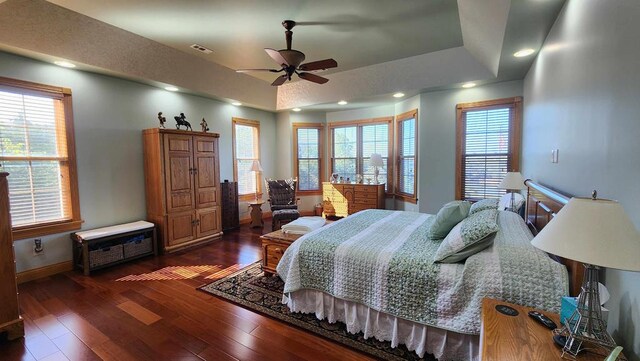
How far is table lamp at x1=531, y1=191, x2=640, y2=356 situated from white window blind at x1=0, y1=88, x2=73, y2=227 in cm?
481

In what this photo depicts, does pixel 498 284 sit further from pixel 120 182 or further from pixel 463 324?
pixel 120 182

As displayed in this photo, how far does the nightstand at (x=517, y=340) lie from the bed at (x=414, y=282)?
33 centimetres

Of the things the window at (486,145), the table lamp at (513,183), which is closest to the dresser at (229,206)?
the window at (486,145)

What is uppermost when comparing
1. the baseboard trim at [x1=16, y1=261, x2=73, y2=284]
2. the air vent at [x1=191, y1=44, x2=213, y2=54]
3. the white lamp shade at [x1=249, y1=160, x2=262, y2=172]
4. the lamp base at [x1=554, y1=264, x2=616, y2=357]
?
the air vent at [x1=191, y1=44, x2=213, y2=54]

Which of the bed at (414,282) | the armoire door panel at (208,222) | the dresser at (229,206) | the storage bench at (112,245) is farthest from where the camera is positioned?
the dresser at (229,206)

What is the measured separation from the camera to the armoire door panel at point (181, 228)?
4359mm

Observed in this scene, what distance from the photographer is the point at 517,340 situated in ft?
4.00

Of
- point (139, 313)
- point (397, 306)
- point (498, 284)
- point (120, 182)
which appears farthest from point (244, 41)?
point (498, 284)

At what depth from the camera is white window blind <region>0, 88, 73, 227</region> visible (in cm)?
320

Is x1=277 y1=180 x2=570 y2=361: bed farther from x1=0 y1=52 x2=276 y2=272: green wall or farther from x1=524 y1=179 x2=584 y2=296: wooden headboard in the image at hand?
x1=0 y1=52 x2=276 y2=272: green wall

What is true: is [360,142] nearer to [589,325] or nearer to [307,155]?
[307,155]

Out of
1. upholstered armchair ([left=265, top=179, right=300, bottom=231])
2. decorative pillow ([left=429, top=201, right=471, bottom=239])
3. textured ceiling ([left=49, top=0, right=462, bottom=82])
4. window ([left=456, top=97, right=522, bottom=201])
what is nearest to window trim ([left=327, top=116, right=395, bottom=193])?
upholstered armchair ([left=265, top=179, right=300, bottom=231])

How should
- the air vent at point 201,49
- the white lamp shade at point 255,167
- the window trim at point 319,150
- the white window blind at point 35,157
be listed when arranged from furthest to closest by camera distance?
the window trim at point 319,150
the white lamp shade at point 255,167
the air vent at point 201,49
the white window blind at point 35,157

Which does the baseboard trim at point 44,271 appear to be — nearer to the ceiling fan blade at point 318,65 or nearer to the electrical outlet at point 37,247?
the electrical outlet at point 37,247
